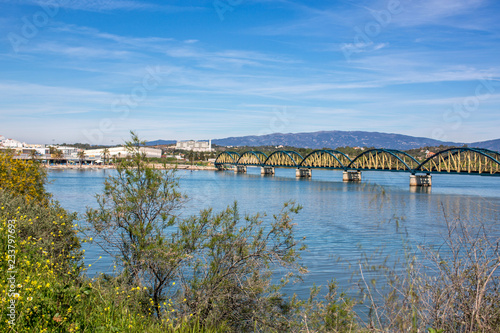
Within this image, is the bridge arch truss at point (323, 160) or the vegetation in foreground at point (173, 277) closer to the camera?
the vegetation in foreground at point (173, 277)

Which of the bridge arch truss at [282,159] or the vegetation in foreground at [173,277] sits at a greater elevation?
the bridge arch truss at [282,159]

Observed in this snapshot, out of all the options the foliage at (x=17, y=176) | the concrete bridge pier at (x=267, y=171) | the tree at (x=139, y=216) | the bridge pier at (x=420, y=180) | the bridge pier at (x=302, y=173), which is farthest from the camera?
the concrete bridge pier at (x=267, y=171)

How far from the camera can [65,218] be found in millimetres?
12945

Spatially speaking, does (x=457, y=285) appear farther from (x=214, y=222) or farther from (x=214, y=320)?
(x=214, y=222)

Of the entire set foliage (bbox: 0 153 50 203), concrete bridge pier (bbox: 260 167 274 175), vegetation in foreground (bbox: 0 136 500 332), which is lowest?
concrete bridge pier (bbox: 260 167 274 175)

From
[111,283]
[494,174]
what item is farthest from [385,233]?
[494,174]

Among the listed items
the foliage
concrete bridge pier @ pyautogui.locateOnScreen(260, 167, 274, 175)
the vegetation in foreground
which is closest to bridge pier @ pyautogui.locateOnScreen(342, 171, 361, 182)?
concrete bridge pier @ pyautogui.locateOnScreen(260, 167, 274, 175)

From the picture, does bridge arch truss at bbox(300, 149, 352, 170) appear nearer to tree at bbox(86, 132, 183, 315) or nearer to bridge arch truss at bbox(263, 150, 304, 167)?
bridge arch truss at bbox(263, 150, 304, 167)

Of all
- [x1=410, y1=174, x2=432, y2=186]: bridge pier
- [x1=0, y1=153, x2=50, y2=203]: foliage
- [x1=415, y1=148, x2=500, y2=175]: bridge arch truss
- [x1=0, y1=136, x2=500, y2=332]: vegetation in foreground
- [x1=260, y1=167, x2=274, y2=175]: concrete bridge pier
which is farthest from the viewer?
[x1=260, y1=167, x2=274, y2=175]: concrete bridge pier

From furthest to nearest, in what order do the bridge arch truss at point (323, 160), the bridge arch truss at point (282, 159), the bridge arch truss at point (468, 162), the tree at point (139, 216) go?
1. the bridge arch truss at point (282, 159)
2. the bridge arch truss at point (323, 160)
3. the bridge arch truss at point (468, 162)
4. the tree at point (139, 216)

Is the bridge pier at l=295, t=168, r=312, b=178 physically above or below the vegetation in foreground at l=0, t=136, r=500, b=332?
below

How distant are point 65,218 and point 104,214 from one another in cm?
298

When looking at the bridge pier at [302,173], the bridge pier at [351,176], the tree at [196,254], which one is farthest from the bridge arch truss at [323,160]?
the tree at [196,254]

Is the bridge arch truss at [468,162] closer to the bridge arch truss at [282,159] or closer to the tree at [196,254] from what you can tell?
the bridge arch truss at [282,159]
